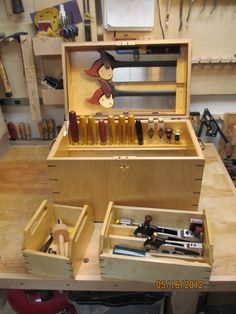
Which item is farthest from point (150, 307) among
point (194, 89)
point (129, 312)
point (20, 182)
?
point (194, 89)

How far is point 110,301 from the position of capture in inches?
34.7

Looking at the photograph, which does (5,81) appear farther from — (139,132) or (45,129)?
(139,132)

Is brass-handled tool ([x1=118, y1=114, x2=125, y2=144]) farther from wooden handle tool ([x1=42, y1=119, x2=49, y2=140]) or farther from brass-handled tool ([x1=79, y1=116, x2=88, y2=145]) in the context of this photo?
wooden handle tool ([x1=42, y1=119, x2=49, y2=140])

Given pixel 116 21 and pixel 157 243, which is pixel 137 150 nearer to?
Result: pixel 157 243

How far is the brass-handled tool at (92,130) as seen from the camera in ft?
3.09

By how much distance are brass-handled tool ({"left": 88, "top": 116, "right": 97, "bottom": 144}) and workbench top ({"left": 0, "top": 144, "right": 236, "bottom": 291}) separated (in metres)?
0.24

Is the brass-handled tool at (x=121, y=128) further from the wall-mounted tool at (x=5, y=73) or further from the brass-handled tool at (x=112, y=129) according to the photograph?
the wall-mounted tool at (x=5, y=73)

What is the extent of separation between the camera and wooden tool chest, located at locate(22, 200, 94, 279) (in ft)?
2.01

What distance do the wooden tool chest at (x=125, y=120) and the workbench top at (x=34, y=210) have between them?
0.13m

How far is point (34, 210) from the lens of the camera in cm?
86

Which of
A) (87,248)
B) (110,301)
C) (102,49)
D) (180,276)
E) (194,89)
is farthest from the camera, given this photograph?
(194,89)

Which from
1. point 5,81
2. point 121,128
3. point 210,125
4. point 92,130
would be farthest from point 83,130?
point 210,125

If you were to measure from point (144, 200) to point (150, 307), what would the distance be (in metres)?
0.40

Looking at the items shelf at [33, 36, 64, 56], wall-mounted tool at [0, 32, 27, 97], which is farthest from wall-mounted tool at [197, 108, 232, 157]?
wall-mounted tool at [0, 32, 27, 97]
